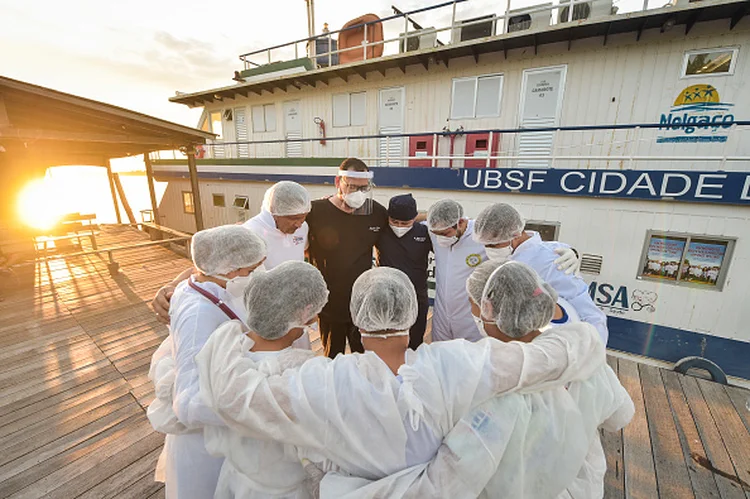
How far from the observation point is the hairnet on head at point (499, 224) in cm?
241

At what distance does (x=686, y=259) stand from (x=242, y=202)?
12.2 metres

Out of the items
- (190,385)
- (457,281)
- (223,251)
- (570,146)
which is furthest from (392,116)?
(190,385)

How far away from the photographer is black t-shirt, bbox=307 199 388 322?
3.01 m

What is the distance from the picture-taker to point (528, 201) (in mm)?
6230

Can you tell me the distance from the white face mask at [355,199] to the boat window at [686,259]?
5615 mm

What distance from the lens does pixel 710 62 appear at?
612 centimetres

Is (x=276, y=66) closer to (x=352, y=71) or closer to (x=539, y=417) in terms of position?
(x=352, y=71)

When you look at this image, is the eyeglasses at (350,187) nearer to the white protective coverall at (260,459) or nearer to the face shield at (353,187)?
the face shield at (353,187)

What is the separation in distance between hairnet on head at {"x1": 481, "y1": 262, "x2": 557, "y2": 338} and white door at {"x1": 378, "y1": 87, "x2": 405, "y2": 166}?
844 centimetres

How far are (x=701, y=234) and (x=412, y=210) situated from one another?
5.56 m

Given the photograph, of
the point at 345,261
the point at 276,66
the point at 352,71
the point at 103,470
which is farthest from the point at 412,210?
the point at 276,66

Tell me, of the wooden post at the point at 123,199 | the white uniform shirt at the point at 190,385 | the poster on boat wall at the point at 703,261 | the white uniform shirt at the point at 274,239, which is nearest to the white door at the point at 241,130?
the wooden post at the point at 123,199

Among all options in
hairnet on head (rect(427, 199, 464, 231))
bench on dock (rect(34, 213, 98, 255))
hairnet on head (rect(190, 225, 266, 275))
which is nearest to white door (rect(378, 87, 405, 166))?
hairnet on head (rect(427, 199, 464, 231))

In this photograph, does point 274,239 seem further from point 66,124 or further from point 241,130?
point 241,130
